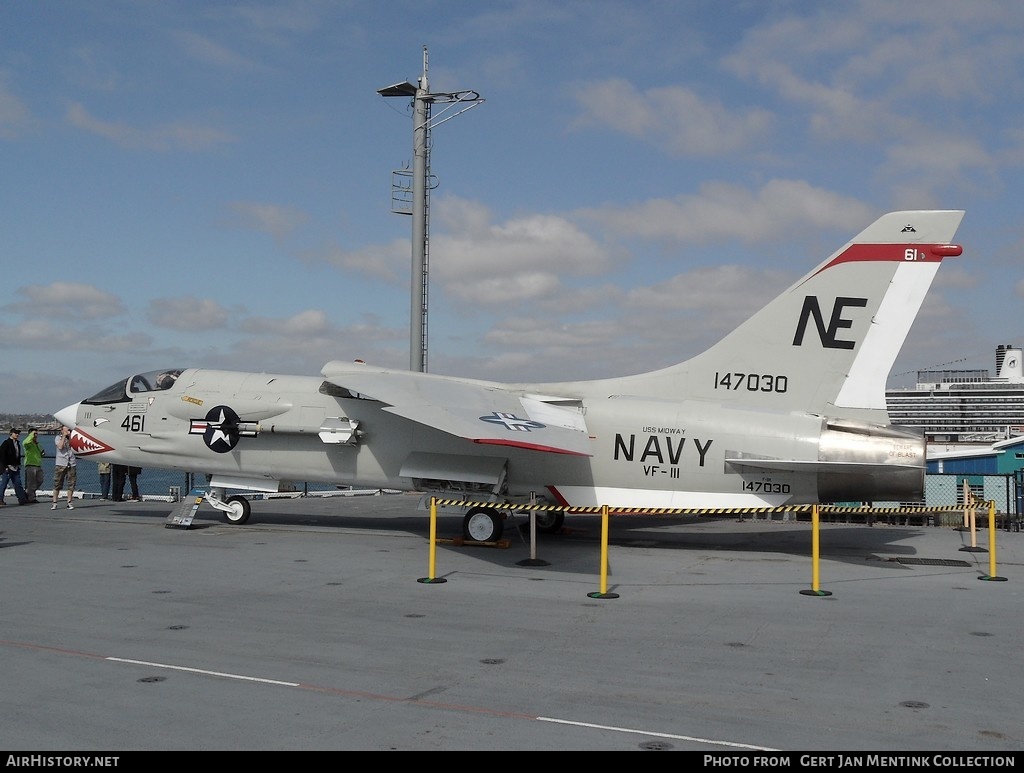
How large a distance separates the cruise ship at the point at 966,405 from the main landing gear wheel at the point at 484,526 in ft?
307

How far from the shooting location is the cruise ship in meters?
98.1

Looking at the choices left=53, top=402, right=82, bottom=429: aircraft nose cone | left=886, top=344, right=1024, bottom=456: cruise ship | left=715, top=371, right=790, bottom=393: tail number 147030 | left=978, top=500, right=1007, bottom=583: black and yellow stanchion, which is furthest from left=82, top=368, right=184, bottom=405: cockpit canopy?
left=886, top=344, right=1024, bottom=456: cruise ship

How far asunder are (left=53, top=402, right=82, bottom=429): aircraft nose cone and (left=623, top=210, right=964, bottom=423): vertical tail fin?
1422 cm

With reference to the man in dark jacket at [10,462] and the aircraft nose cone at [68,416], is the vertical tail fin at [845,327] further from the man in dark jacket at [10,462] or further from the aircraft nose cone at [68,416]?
the man in dark jacket at [10,462]

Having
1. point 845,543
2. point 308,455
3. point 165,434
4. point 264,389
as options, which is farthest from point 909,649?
point 165,434

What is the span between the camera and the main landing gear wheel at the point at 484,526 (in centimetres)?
1505

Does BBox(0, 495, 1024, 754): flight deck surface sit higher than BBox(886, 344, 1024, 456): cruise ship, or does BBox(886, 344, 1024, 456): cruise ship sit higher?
BBox(886, 344, 1024, 456): cruise ship

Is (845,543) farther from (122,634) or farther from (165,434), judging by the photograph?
(165,434)

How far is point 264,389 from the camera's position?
1719cm

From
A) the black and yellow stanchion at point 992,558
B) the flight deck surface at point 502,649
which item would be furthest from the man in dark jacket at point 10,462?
the black and yellow stanchion at point 992,558

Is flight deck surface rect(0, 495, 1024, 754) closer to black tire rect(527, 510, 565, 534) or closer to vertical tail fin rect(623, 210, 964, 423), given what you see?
black tire rect(527, 510, 565, 534)

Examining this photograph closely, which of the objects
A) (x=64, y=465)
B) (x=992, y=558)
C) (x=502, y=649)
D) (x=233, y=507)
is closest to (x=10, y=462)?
(x=64, y=465)

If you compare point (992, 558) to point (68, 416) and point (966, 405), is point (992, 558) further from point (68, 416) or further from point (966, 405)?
point (966, 405)
